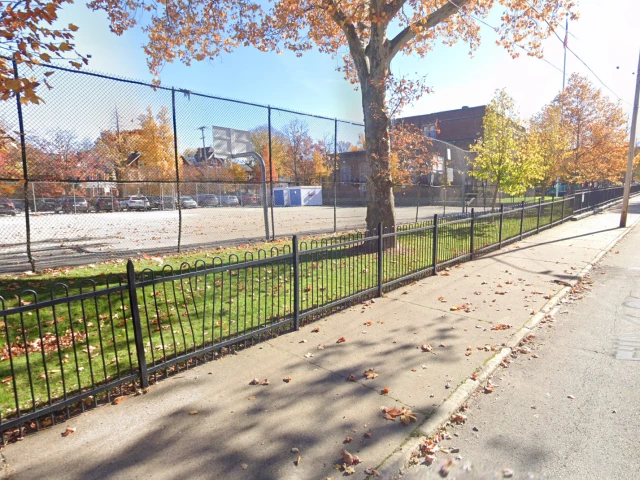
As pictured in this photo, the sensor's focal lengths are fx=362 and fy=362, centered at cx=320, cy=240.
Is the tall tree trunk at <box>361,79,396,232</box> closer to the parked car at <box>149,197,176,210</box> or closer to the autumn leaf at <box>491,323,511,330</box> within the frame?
Answer: the autumn leaf at <box>491,323,511,330</box>

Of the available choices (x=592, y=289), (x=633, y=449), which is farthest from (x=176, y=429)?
(x=592, y=289)

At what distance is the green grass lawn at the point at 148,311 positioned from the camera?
346 cm

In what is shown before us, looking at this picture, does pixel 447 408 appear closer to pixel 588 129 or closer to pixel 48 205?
pixel 48 205

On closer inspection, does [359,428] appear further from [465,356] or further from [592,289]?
[592,289]

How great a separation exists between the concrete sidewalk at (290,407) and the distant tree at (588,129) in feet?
89.1

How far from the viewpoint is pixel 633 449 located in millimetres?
2703

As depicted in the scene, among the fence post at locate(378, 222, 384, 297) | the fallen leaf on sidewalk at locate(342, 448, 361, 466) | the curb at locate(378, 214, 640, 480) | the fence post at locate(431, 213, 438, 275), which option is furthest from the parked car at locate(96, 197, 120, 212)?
the fallen leaf on sidewalk at locate(342, 448, 361, 466)

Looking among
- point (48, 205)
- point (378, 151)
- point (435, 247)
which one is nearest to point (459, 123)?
point (378, 151)

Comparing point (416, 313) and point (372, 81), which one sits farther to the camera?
point (372, 81)

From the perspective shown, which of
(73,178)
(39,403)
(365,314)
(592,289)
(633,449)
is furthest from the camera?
(73,178)

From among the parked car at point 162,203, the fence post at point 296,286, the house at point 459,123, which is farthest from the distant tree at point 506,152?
the house at point 459,123

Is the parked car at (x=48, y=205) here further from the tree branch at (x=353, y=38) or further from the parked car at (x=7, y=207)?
the tree branch at (x=353, y=38)

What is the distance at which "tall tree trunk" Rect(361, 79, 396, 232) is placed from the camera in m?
9.34

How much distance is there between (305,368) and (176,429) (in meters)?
1.43
